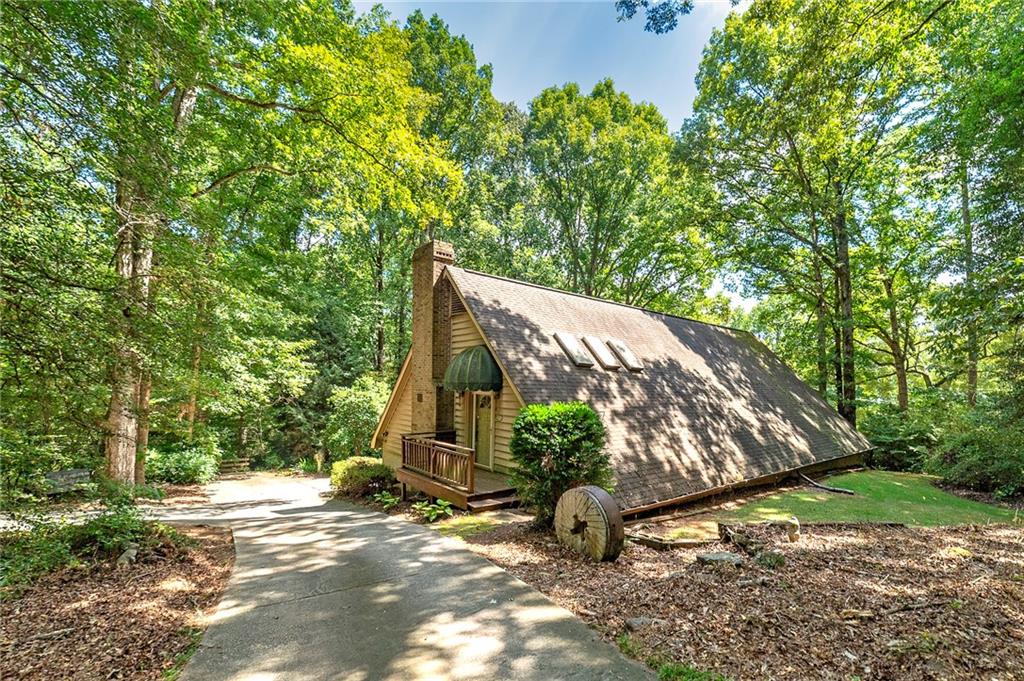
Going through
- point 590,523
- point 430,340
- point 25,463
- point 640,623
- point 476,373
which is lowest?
point 640,623

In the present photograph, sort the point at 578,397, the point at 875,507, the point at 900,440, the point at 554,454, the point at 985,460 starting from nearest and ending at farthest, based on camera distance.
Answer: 1. the point at 554,454
2. the point at 578,397
3. the point at 875,507
4. the point at 985,460
5. the point at 900,440

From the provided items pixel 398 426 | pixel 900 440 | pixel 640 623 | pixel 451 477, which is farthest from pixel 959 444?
pixel 398 426

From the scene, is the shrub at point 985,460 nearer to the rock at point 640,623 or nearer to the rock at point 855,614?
the rock at point 855,614

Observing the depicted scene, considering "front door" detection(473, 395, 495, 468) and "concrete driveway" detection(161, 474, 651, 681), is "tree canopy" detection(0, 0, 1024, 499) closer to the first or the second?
"concrete driveway" detection(161, 474, 651, 681)

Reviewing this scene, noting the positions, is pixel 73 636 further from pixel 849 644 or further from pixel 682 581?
pixel 849 644

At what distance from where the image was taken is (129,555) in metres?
5.32

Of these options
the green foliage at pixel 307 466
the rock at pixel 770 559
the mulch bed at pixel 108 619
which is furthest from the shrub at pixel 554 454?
the green foliage at pixel 307 466

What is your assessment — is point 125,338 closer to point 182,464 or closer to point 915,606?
point 915,606

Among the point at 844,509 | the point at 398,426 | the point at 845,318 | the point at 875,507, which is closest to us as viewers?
the point at 844,509

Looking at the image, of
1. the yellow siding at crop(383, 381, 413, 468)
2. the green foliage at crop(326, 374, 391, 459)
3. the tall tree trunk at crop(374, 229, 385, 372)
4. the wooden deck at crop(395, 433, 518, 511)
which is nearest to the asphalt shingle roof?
the wooden deck at crop(395, 433, 518, 511)

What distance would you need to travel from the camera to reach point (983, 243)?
9234 millimetres

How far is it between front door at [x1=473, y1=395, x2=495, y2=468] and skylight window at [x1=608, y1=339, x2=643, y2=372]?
12.3 ft

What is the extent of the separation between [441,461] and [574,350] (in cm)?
415

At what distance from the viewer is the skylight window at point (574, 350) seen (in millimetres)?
10070
